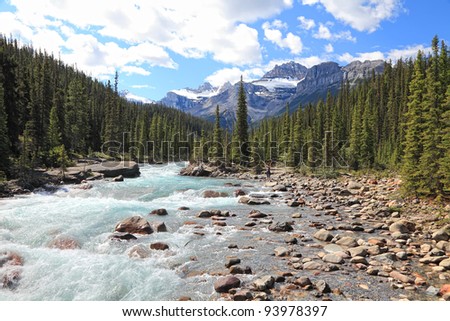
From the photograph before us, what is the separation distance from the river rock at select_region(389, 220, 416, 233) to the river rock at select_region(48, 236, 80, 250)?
18543 mm

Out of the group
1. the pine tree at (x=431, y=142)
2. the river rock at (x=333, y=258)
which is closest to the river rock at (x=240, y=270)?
the river rock at (x=333, y=258)

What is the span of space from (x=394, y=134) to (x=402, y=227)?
70.3 metres

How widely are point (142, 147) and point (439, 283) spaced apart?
94909 mm

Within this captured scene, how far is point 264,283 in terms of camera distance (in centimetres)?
1154

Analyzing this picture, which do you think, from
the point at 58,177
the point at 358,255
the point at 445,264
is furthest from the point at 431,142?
the point at 58,177

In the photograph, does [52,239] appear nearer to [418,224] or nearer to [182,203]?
[182,203]

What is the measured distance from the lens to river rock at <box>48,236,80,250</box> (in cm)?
1553

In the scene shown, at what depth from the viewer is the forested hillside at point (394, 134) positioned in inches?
957

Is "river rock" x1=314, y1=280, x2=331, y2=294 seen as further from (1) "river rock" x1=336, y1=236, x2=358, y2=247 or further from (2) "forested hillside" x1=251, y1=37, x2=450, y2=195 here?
(2) "forested hillside" x1=251, y1=37, x2=450, y2=195

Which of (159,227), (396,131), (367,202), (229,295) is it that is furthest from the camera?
(396,131)

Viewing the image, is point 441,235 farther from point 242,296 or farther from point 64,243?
point 64,243

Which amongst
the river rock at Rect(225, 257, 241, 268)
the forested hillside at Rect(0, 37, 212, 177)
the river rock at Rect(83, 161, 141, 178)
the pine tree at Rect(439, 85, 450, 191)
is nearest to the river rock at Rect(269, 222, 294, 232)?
the river rock at Rect(225, 257, 241, 268)
